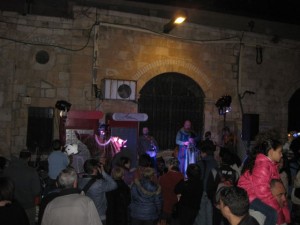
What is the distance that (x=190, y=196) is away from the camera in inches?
221

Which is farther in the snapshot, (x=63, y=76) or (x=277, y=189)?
(x=63, y=76)

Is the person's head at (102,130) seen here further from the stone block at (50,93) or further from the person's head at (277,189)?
the person's head at (277,189)

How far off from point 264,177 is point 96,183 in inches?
95.5

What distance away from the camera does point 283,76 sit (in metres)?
13.9

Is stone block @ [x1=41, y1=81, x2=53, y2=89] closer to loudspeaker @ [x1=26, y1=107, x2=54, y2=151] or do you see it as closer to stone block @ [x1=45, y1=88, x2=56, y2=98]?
stone block @ [x1=45, y1=88, x2=56, y2=98]

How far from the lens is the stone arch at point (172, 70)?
38.9ft

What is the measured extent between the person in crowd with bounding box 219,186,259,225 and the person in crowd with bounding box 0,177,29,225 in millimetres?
2053

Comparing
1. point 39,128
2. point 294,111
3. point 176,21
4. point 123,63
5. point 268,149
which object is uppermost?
point 176,21

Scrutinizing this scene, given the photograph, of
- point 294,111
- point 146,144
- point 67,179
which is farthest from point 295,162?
point 294,111

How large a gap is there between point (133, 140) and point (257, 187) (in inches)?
281

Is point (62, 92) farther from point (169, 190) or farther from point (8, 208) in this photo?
point (8, 208)

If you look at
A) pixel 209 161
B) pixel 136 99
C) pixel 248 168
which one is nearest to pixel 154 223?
pixel 209 161

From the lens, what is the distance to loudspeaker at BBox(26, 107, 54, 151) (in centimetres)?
1099

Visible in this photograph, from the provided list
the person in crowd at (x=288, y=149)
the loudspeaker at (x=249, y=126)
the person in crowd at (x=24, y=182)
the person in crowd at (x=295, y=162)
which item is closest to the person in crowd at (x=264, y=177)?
the person in crowd at (x=295, y=162)
